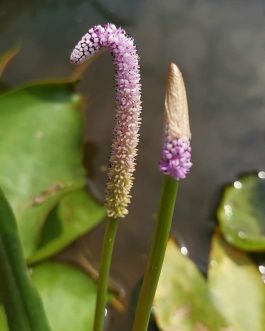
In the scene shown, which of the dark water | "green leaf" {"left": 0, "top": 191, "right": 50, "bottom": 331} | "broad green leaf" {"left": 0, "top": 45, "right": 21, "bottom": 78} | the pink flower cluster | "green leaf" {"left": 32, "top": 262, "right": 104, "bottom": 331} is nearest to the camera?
the pink flower cluster

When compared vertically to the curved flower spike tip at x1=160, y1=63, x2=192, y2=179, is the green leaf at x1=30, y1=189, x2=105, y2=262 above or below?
below

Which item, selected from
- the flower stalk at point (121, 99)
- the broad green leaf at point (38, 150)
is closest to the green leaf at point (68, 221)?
the broad green leaf at point (38, 150)

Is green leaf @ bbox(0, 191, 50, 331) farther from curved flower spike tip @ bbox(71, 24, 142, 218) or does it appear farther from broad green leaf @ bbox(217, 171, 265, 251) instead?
broad green leaf @ bbox(217, 171, 265, 251)

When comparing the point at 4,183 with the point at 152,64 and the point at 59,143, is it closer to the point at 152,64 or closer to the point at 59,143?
the point at 59,143

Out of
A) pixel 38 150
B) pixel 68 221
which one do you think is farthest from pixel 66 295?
pixel 38 150

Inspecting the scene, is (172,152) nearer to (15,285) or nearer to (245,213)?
(15,285)

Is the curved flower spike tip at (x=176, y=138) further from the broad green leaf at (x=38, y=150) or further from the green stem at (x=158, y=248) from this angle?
the broad green leaf at (x=38, y=150)

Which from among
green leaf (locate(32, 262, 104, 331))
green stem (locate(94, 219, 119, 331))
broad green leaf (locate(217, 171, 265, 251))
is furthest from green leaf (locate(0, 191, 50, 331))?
broad green leaf (locate(217, 171, 265, 251))

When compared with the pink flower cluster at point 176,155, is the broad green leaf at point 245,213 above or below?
below
